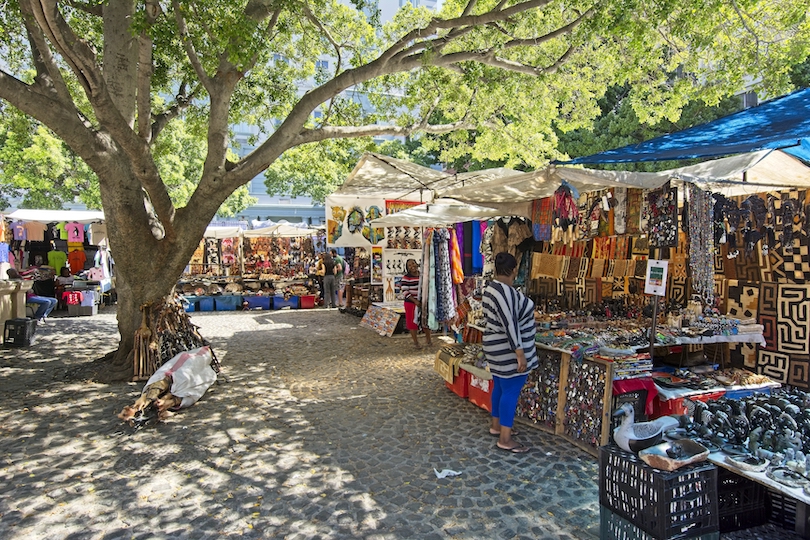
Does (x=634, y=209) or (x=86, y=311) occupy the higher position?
(x=634, y=209)

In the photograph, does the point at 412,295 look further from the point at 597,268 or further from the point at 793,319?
the point at 793,319

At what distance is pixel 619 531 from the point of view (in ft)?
9.21

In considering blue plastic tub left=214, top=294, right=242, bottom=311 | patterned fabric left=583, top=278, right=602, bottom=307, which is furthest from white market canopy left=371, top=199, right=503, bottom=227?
blue plastic tub left=214, top=294, right=242, bottom=311

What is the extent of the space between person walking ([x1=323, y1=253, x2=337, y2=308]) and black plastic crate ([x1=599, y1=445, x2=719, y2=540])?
12.3 metres

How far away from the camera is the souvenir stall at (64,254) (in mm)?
13961

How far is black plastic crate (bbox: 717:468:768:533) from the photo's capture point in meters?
3.08

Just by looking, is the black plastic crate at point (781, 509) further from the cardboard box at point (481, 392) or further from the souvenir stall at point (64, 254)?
the souvenir stall at point (64, 254)

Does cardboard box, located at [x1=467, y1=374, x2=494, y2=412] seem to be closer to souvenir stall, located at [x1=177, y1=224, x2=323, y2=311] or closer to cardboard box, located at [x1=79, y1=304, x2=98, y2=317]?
souvenir stall, located at [x1=177, y1=224, x2=323, y2=311]

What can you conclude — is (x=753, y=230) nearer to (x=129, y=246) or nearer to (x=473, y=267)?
(x=473, y=267)

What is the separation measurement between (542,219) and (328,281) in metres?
9.70

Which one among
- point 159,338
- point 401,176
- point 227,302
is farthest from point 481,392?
point 227,302

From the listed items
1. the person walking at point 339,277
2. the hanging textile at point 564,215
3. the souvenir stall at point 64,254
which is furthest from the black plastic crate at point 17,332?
the hanging textile at point 564,215

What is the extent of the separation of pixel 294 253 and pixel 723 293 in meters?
14.6

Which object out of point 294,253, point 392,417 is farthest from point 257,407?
point 294,253
